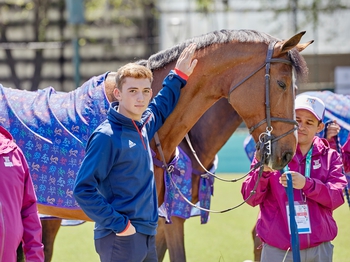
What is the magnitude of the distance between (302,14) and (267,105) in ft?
52.4

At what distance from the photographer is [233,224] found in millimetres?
8508

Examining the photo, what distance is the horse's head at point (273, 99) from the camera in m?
3.77

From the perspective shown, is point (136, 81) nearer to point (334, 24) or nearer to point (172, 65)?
point (172, 65)

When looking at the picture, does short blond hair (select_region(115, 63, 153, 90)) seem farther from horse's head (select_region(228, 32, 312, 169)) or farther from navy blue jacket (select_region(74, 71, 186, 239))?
horse's head (select_region(228, 32, 312, 169))

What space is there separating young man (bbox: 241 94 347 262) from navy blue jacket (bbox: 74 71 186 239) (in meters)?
0.83

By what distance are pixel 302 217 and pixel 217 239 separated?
3829 mm

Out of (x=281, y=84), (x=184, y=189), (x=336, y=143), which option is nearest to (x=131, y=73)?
(x=281, y=84)

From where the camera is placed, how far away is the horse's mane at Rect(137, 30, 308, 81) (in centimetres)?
390

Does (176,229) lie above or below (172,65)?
below

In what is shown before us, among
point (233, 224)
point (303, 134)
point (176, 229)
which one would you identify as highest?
point (303, 134)

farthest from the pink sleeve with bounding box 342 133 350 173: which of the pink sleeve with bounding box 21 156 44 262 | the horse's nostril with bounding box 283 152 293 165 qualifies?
the pink sleeve with bounding box 21 156 44 262

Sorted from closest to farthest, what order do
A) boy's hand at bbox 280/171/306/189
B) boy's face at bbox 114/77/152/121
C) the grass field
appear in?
1. boy's face at bbox 114/77/152/121
2. boy's hand at bbox 280/171/306/189
3. the grass field

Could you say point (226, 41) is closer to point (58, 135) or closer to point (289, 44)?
point (289, 44)

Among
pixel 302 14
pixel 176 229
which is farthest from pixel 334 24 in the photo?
pixel 176 229
